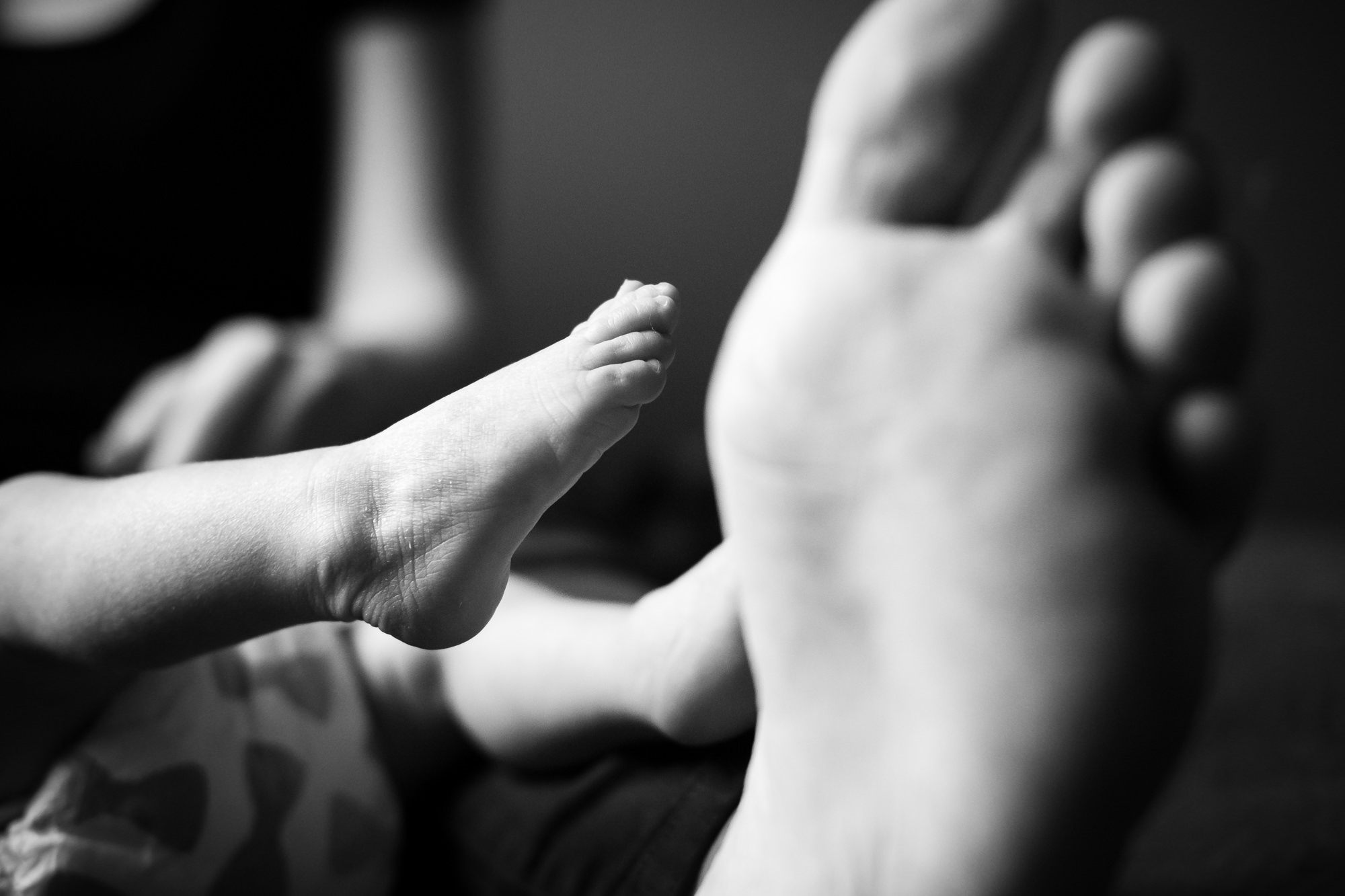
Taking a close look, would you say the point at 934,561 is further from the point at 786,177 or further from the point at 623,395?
the point at 786,177

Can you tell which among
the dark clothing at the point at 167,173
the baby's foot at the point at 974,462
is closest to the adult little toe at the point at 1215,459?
the baby's foot at the point at 974,462

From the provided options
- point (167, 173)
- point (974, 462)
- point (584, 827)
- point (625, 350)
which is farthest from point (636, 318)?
point (167, 173)

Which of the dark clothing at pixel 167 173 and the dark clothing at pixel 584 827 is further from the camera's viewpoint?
the dark clothing at pixel 167 173

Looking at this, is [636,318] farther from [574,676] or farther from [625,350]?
[574,676]

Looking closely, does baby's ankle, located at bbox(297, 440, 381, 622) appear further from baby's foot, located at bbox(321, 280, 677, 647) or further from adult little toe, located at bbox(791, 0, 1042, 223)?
adult little toe, located at bbox(791, 0, 1042, 223)

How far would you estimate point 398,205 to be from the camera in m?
0.80

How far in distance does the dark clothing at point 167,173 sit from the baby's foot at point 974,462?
2.29 ft

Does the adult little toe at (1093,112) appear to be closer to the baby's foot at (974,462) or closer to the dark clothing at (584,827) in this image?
the baby's foot at (974,462)

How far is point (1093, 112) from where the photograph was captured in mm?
301

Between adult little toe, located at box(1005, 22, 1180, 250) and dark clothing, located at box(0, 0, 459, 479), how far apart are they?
2.40 ft

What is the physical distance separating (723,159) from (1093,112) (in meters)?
A: 0.28

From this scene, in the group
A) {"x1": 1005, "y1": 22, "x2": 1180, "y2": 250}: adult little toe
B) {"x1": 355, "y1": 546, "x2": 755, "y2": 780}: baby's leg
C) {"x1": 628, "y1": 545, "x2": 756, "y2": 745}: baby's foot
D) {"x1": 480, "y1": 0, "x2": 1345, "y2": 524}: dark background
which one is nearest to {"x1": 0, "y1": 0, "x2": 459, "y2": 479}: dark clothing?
{"x1": 480, "y1": 0, "x2": 1345, "y2": 524}: dark background

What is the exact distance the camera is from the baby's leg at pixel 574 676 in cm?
39

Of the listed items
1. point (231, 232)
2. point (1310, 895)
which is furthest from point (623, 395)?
point (231, 232)
